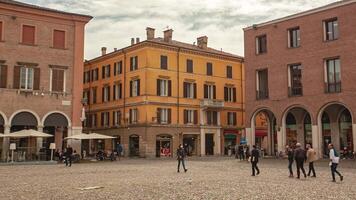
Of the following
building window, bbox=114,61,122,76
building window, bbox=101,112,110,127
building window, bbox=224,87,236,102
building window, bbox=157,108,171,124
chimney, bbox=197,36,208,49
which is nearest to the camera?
building window, bbox=157,108,171,124

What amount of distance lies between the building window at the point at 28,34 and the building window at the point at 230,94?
2706 centimetres

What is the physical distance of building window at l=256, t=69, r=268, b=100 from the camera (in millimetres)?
40434

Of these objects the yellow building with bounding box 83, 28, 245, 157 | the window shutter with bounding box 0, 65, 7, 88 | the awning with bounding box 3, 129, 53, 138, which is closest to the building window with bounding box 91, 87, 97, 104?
the yellow building with bounding box 83, 28, 245, 157

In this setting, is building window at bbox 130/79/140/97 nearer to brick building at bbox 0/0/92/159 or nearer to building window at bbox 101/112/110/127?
building window at bbox 101/112/110/127

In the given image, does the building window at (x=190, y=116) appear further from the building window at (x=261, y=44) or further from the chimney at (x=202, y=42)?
the building window at (x=261, y=44)

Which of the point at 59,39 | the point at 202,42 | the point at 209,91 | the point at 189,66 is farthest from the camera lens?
the point at 202,42

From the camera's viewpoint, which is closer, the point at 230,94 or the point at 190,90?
the point at 190,90

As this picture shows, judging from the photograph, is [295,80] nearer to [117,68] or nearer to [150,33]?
[150,33]

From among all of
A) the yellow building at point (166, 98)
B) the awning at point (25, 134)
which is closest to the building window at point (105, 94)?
the yellow building at point (166, 98)

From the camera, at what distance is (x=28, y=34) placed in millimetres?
36406

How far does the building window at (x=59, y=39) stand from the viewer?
37.5 meters

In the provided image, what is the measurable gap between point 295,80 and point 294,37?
147 inches

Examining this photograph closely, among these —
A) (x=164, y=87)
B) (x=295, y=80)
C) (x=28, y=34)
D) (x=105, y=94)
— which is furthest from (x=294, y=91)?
(x=105, y=94)

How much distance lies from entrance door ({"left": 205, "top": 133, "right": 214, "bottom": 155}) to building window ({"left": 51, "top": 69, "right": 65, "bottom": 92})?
21582mm
